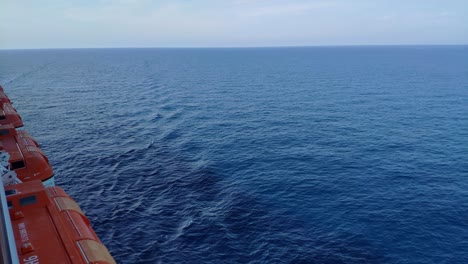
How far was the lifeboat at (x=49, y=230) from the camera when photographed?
18922 mm

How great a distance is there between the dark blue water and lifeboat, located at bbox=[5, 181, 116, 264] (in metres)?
9.36

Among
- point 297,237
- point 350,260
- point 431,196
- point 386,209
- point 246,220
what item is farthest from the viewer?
point 431,196

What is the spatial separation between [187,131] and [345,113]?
140 feet

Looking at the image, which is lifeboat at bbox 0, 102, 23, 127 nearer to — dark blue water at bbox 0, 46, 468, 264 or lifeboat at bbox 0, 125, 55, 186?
dark blue water at bbox 0, 46, 468, 264

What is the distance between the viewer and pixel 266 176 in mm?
49250

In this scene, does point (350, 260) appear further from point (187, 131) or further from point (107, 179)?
point (187, 131)

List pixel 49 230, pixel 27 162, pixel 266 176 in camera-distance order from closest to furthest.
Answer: pixel 49 230
pixel 27 162
pixel 266 176

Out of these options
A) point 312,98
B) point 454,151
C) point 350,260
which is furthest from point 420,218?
point 312,98

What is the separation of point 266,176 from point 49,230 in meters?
32.8

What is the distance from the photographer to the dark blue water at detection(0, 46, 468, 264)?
33594 mm

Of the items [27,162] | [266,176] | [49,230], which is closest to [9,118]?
[27,162]

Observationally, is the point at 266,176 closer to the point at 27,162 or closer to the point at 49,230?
the point at 27,162

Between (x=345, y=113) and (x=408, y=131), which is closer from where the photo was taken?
(x=408, y=131)

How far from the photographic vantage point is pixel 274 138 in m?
66.1
